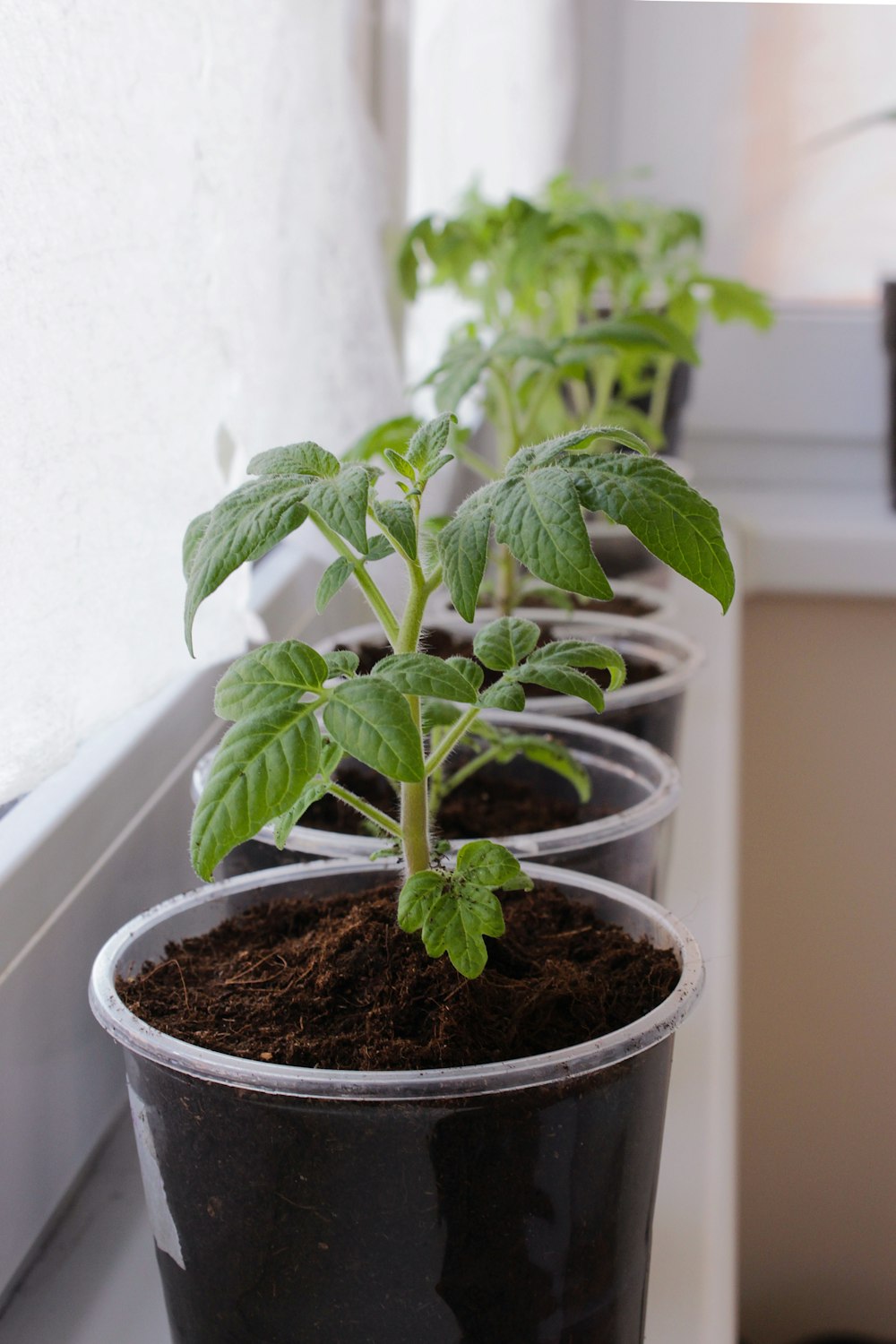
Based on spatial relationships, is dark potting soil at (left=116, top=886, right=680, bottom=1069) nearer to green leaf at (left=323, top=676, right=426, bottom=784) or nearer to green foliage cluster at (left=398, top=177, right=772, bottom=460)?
green leaf at (left=323, top=676, right=426, bottom=784)

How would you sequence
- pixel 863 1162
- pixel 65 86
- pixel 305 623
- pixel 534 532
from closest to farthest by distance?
pixel 534 532 → pixel 65 86 → pixel 305 623 → pixel 863 1162

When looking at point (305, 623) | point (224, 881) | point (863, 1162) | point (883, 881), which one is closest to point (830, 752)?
point (883, 881)

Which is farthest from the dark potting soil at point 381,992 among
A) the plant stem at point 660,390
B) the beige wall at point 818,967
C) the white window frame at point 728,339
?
the white window frame at point 728,339

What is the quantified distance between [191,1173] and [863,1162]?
1665 mm

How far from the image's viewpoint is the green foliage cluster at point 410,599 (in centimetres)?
36

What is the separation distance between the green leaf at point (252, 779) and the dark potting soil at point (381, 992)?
0.25ft

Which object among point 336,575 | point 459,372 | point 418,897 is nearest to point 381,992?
point 418,897

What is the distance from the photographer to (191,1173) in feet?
1.30

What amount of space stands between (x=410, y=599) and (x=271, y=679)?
64 millimetres

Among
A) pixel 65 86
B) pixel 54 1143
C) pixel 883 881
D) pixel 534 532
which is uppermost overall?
pixel 65 86

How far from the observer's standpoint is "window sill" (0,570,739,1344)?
49cm

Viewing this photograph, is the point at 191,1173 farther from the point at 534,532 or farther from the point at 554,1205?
the point at 534,532

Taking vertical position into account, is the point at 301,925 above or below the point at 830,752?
above

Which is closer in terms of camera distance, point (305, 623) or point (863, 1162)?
point (305, 623)
